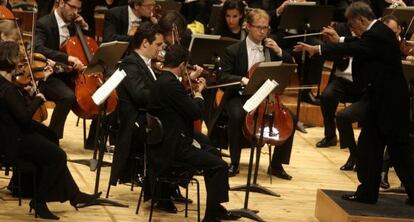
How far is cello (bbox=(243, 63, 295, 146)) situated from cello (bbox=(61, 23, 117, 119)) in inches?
45.5

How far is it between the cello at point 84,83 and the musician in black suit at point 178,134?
1.51m

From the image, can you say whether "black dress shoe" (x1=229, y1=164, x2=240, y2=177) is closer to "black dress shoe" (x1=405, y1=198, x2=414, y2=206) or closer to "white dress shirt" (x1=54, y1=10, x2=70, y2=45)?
"black dress shoe" (x1=405, y1=198, x2=414, y2=206)

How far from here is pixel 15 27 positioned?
707cm

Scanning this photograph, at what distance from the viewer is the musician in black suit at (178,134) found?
20.8ft

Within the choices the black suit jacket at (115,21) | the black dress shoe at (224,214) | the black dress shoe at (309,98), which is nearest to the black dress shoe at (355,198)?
the black dress shoe at (224,214)

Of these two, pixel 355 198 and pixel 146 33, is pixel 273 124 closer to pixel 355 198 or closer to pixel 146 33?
pixel 355 198

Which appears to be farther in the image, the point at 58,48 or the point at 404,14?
the point at 404,14

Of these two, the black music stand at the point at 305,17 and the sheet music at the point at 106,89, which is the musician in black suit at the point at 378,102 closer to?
the sheet music at the point at 106,89

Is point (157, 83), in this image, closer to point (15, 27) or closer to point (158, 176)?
point (158, 176)

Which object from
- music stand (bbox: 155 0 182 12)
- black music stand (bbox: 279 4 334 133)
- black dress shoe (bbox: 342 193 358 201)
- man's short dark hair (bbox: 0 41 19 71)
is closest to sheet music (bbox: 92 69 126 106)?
man's short dark hair (bbox: 0 41 19 71)

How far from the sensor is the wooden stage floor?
662 centimetres

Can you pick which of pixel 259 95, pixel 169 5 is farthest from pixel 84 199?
pixel 169 5

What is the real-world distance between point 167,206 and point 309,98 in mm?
3701

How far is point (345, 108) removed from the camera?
8609 mm
